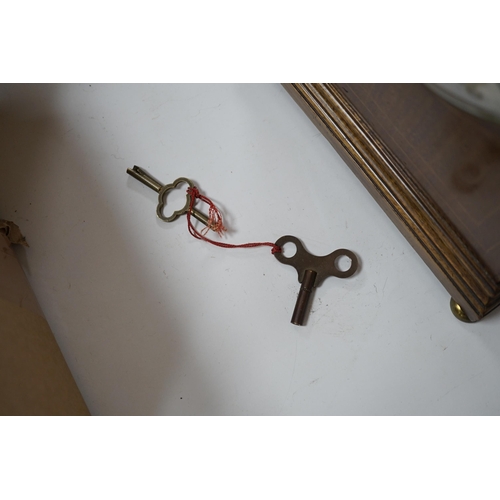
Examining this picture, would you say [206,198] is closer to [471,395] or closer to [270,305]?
[270,305]

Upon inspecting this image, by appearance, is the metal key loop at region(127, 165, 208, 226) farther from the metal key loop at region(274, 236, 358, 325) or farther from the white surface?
the metal key loop at region(274, 236, 358, 325)

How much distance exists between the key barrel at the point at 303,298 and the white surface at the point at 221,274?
0.11 feet

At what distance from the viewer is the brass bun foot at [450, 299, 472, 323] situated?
0.91 meters

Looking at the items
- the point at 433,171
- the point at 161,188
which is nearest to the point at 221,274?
the point at 161,188

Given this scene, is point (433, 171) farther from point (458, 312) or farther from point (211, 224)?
point (211, 224)

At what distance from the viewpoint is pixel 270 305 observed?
0.99 metres

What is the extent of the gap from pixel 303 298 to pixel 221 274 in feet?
0.68

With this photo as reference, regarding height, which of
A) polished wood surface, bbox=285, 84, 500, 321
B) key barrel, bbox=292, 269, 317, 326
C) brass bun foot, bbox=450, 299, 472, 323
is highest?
polished wood surface, bbox=285, 84, 500, 321

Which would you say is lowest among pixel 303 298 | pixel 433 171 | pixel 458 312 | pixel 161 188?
pixel 458 312

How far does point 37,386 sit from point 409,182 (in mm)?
891

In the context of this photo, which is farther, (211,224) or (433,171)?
(211,224)

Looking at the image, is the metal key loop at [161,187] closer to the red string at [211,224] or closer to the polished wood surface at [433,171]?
the red string at [211,224]

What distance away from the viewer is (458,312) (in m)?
0.91

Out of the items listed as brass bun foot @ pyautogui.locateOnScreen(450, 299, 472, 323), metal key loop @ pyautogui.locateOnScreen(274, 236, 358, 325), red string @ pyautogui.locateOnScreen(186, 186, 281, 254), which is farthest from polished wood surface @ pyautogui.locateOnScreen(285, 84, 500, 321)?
red string @ pyautogui.locateOnScreen(186, 186, 281, 254)
